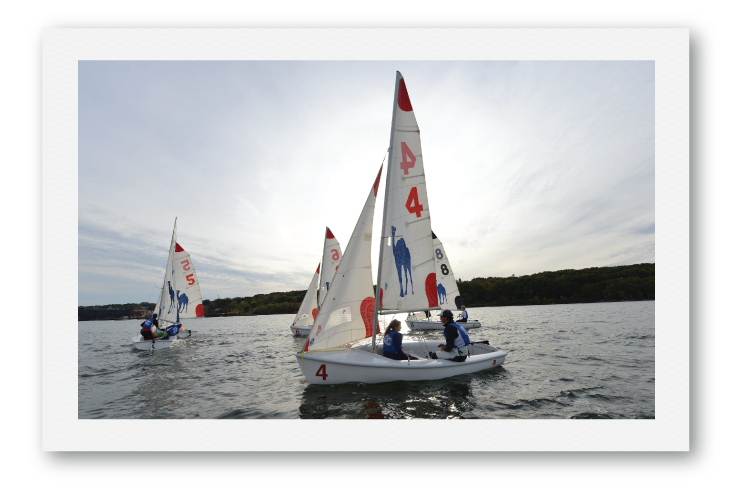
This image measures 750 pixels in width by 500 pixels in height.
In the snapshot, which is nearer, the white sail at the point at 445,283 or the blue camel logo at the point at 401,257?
the blue camel logo at the point at 401,257

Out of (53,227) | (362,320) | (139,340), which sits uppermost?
(53,227)

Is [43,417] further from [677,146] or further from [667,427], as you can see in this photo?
[677,146]

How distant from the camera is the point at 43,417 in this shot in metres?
2.98

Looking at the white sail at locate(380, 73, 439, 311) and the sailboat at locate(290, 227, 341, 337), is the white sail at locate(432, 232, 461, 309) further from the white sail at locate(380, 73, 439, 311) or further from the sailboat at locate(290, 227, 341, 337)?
the white sail at locate(380, 73, 439, 311)

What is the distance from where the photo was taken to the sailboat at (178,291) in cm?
2352

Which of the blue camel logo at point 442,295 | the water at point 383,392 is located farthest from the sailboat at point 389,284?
the blue camel logo at point 442,295

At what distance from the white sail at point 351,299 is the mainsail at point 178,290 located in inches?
808

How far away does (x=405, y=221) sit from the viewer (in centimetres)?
921

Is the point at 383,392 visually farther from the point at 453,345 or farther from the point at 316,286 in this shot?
the point at 316,286

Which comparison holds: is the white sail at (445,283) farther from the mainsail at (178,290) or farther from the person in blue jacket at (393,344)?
the mainsail at (178,290)

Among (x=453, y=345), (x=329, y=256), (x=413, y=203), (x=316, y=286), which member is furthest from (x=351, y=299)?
(x=316, y=286)

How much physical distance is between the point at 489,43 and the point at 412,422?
403 centimetres

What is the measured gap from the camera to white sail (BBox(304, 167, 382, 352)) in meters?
8.34
